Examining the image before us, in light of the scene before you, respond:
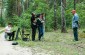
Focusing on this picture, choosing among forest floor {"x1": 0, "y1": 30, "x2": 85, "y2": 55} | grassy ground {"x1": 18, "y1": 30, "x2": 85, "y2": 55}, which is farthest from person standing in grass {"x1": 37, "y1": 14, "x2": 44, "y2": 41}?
forest floor {"x1": 0, "y1": 30, "x2": 85, "y2": 55}

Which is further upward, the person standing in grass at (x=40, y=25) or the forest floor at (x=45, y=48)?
the person standing in grass at (x=40, y=25)

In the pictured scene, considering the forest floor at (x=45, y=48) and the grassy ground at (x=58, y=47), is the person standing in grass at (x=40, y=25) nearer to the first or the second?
the grassy ground at (x=58, y=47)

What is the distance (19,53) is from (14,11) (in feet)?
206

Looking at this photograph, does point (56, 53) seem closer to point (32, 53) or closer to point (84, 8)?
point (32, 53)

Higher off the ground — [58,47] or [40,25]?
[40,25]

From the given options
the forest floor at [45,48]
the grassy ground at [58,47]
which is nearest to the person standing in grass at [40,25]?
the grassy ground at [58,47]

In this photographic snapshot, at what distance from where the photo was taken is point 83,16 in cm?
3281

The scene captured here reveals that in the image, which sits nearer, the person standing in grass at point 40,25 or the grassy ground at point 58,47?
the grassy ground at point 58,47

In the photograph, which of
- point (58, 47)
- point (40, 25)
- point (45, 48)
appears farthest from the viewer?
point (40, 25)

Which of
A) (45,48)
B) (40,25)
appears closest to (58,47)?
(45,48)

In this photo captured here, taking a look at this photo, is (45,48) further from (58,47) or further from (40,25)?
(40,25)

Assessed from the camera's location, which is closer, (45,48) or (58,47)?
(45,48)

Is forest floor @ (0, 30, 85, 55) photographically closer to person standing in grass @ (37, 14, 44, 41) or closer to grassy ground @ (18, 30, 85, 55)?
grassy ground @ (18, 30, 85, 55)

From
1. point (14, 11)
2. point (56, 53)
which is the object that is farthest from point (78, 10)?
point (14, 11)
